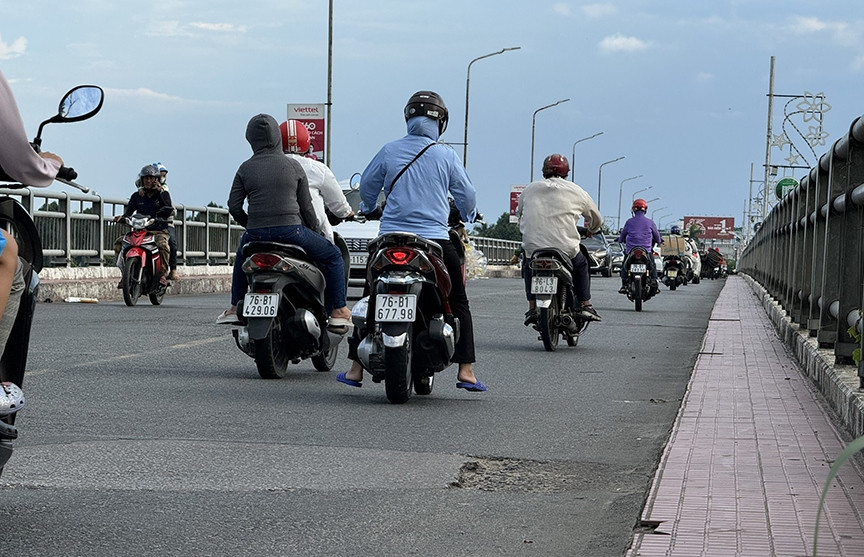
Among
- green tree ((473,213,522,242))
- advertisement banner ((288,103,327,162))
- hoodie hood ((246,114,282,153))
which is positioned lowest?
green tree ((473,213,522,242))

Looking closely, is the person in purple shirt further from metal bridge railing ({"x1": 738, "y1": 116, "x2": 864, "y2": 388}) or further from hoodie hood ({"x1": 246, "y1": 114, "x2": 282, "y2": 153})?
hoodie hood ({"x1": 246, "y1": 114, "x2": 282, "y2": 153})

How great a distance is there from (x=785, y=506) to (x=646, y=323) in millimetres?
13872

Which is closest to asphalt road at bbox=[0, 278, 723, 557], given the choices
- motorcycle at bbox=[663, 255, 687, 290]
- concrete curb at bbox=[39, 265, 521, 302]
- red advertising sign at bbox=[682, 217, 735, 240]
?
concrete curb at bbox=[39, 265, 521, 302]

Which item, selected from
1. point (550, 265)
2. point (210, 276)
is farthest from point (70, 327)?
point (210, 276)

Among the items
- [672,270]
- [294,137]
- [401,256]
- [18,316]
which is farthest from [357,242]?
[18,316]

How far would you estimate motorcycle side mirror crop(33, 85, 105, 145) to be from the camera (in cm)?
500

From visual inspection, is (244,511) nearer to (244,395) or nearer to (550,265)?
(244,395)

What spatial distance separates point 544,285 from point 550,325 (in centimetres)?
37

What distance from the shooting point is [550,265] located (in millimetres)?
13047

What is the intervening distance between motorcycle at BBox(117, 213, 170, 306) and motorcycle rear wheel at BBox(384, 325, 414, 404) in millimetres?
10258

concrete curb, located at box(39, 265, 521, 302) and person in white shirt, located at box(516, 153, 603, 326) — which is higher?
person in white shirt, located at box(516, 153, 603, 326)

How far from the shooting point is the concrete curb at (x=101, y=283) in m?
20.6

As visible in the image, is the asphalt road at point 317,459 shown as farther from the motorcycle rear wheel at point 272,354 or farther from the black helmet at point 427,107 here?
the black helmet at point 427,107

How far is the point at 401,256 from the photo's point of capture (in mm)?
8336
